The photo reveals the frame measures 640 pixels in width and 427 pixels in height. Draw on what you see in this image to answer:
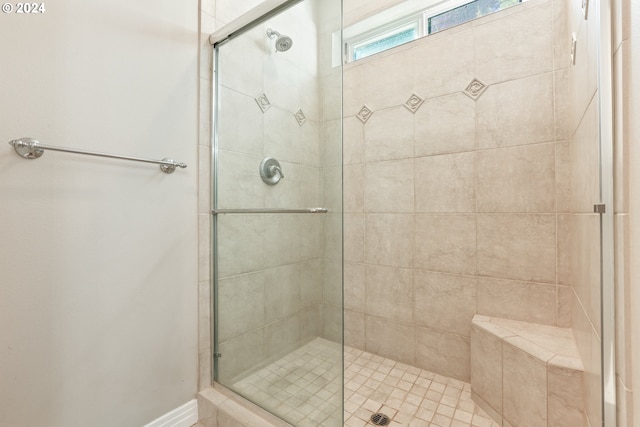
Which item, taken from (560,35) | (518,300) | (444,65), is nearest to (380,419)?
(518,300)

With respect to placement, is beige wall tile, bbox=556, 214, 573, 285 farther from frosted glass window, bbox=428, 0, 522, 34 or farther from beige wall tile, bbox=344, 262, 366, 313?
frosted glass window, bbox=428, 0, 522, 34

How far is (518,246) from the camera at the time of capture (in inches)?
52.9

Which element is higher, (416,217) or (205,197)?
(205,197)

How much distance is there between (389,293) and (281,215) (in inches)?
37.6

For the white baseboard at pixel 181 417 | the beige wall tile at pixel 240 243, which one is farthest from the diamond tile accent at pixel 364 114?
the white baseboard at pixel 181 417

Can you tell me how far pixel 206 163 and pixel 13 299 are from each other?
31.7 inches

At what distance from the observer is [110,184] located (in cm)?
101

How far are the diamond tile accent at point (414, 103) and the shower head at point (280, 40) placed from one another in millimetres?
833

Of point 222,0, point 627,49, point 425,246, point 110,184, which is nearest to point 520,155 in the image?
point 425,246

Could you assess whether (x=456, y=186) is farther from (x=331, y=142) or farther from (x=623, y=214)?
(x=623, y=214)

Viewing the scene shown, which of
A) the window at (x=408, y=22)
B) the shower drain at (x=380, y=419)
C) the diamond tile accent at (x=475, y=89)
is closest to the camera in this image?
the shower drain at (x=380, y=419)

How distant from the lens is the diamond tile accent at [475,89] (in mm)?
1439

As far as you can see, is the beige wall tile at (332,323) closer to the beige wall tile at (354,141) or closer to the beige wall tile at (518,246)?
the beige wall tile at (518,246)
